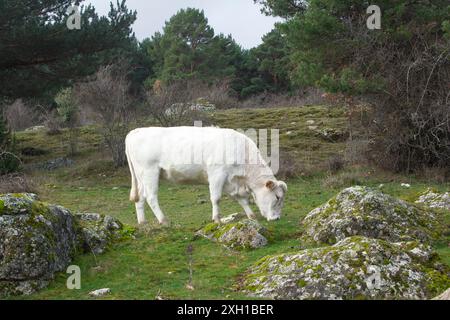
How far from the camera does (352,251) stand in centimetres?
796

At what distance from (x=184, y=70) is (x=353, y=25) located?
36196 millimetres

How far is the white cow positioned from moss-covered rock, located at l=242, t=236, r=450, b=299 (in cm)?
447

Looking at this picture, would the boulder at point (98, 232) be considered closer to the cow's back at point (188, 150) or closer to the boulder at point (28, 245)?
the boulder at point (28, 245)

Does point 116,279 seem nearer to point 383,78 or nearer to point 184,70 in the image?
point 383,78

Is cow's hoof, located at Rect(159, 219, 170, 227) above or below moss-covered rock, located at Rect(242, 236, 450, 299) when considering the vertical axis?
below

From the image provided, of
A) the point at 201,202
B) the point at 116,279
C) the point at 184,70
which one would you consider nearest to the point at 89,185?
the point at 201,202

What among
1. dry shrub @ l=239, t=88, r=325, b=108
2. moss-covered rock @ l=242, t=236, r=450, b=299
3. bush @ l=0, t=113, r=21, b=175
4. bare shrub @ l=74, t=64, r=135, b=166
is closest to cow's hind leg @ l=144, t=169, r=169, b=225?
moss-covered rock @ l=242, t=236, r=450, b=299

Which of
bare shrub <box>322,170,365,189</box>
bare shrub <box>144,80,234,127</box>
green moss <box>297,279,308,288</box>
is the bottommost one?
bare shrub <box>322,170,365,189</box>

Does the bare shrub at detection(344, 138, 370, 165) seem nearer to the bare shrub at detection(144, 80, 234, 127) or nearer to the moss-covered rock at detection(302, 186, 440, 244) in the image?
the bare shrub at detection(144, 80, 234, 127)

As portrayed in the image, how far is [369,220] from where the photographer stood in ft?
33.9

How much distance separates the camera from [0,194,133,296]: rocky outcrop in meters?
8.38

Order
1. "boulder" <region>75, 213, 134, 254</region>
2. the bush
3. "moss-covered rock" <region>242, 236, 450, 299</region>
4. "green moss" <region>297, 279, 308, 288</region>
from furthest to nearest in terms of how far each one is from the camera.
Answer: the bush
"boulder" <region>75, 213, 134, 254</region>
"green moss" <region>297, 279, 308, 288</region>
"moss-covered rock" <region>242, 236, 450, 299</region>

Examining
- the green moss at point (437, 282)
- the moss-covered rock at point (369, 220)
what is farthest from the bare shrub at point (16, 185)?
the green moss at point (437, 282)

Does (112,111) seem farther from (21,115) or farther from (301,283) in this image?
(301,283)
